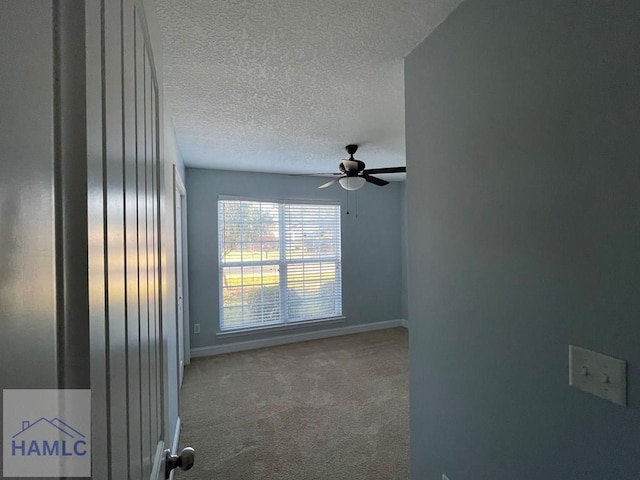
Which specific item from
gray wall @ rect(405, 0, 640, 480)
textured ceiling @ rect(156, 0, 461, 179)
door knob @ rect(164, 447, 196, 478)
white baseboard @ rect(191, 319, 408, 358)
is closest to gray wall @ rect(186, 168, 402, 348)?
white baseboard @ rect(191, 319, 408, 358)

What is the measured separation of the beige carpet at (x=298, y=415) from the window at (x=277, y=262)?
0.62 m

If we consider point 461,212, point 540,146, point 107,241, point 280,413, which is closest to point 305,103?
point 461,212

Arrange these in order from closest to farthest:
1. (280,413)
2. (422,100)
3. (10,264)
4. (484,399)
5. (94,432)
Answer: (10,264)
(94,432)
(484,399)
(422,100)
(280,413)

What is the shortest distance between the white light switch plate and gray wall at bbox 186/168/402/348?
3771 mm

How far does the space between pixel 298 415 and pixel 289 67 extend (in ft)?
8.55

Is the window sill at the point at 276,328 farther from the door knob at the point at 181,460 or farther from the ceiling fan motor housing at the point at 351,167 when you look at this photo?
the door knob at the point at 181,460

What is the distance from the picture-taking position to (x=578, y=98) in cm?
82

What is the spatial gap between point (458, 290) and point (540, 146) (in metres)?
0.61

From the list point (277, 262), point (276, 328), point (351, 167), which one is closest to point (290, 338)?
point (276, 328)

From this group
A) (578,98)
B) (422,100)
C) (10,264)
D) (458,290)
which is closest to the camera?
(10,264)

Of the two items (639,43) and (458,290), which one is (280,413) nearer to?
(458,290)

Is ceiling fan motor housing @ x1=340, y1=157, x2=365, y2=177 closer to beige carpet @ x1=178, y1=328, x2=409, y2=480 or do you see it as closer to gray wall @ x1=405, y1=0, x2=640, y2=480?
gray wall @ x1=405, y1=0, x2=640, y2=480

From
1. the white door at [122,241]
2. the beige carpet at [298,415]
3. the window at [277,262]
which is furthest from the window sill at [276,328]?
the white door at [122,241]

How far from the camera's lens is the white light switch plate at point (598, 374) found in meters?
0.76
